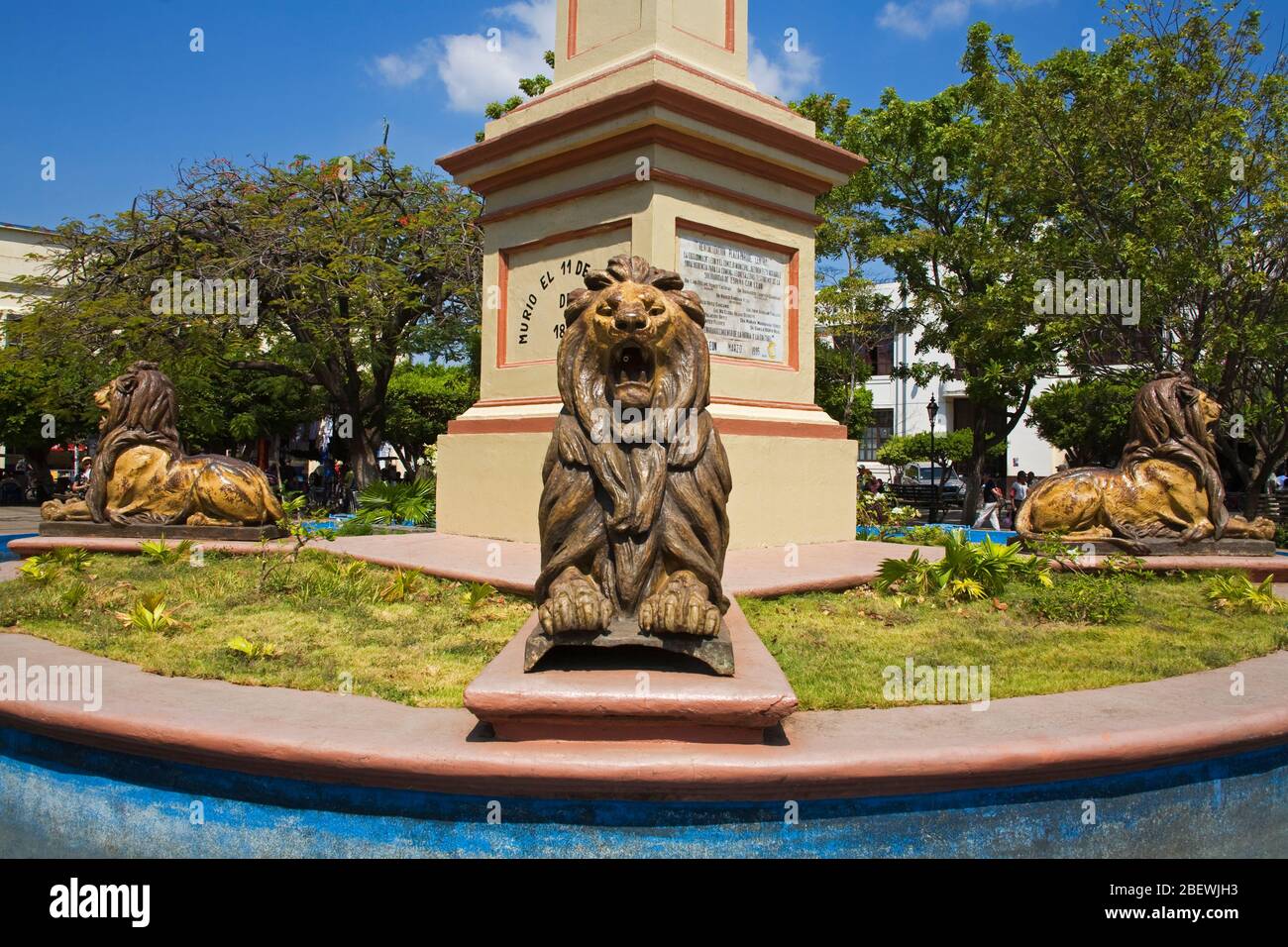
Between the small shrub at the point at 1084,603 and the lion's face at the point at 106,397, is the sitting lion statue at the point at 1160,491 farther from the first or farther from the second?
the lion's face at the point at 106,397

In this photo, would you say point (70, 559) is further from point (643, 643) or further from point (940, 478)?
point (940, 478)

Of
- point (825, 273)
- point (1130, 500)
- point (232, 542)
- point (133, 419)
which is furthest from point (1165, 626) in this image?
point (825, 273)

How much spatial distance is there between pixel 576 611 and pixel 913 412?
136 feet

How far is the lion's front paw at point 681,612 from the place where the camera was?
10.9ft

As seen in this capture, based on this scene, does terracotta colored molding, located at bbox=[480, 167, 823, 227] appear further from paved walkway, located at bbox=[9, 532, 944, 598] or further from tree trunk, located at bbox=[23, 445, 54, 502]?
tree trunk, located at bbox=[23, 445, 54, 502]

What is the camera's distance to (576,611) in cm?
335

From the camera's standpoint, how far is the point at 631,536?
139 inches

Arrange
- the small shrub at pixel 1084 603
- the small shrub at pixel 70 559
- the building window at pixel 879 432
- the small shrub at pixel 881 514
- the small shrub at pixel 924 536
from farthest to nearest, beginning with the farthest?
1. the building window at pixel 879 432
2. the small shrub at pixel 881 514
3. the small shrub at pixel 924 536
4. the small shrub at pixel 70 559
5. the small shrub at pixel 1084 603

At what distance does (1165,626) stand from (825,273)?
68.9 ft

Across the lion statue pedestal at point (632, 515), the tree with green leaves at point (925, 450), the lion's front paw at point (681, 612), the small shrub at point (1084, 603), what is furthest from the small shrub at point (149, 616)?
the tree with green leaves at point (925, 450)

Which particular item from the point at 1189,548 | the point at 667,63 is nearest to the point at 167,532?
the point at 667,63

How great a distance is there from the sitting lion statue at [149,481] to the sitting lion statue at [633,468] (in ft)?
18.5
